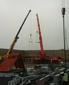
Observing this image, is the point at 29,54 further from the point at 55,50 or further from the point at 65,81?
the point at 65,81

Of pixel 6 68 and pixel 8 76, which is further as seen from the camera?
pixel 6 68

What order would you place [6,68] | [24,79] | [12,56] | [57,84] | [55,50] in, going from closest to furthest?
[57,84], [24,79], [6,68], [12,56], [55,50]

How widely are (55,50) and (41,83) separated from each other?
23464mm

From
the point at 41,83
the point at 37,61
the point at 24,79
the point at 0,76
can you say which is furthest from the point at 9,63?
the point at 37,61

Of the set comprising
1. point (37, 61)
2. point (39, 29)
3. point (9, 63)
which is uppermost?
point (39, 29)

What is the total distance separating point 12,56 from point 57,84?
548cm

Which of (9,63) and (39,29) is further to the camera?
(39,29)

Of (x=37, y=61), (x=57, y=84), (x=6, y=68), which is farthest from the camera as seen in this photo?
(x=37, y=61)

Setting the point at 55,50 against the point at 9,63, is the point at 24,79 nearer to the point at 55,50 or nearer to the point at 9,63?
the point at 9,63

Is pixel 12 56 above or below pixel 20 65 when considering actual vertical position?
above

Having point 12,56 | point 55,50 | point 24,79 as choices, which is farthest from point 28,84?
point 55,50

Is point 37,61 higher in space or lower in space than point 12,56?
lower

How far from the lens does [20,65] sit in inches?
387

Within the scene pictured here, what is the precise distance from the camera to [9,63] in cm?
831
